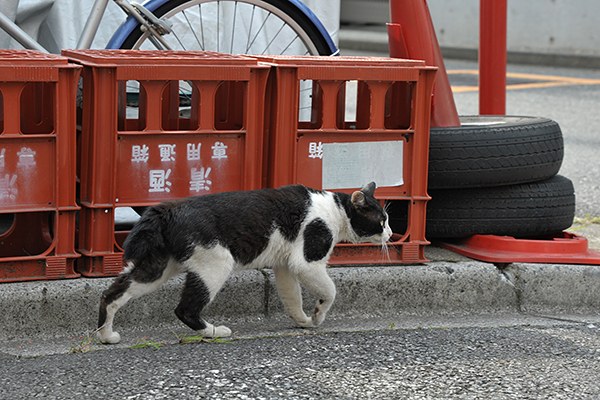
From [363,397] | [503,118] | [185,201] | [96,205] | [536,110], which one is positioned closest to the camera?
[363,397]

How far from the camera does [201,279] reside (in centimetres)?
395

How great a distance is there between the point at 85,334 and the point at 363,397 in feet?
3.91

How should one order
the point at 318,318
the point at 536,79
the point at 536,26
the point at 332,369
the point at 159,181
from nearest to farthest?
the point at 332,369 < the point at 318,318 < the point at 159,181 < the point at 536,79 < the point at 536,26

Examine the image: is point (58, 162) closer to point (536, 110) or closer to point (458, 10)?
point (536, 110)

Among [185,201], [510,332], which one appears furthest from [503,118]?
[185,201]

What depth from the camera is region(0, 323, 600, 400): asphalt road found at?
359cm

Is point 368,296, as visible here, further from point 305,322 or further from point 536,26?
point 536,26

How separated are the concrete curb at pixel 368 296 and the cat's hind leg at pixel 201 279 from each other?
35 centimetres

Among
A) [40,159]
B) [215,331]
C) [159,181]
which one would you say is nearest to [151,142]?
[159,181]

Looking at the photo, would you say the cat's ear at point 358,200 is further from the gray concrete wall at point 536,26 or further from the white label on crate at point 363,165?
the gray concrete wall at point 536,26

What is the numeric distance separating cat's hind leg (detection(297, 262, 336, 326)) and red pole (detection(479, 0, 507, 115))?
6.60 ft

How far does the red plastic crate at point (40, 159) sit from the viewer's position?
416 cm

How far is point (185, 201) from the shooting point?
406 cm

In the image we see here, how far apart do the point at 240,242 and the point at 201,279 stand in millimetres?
208
